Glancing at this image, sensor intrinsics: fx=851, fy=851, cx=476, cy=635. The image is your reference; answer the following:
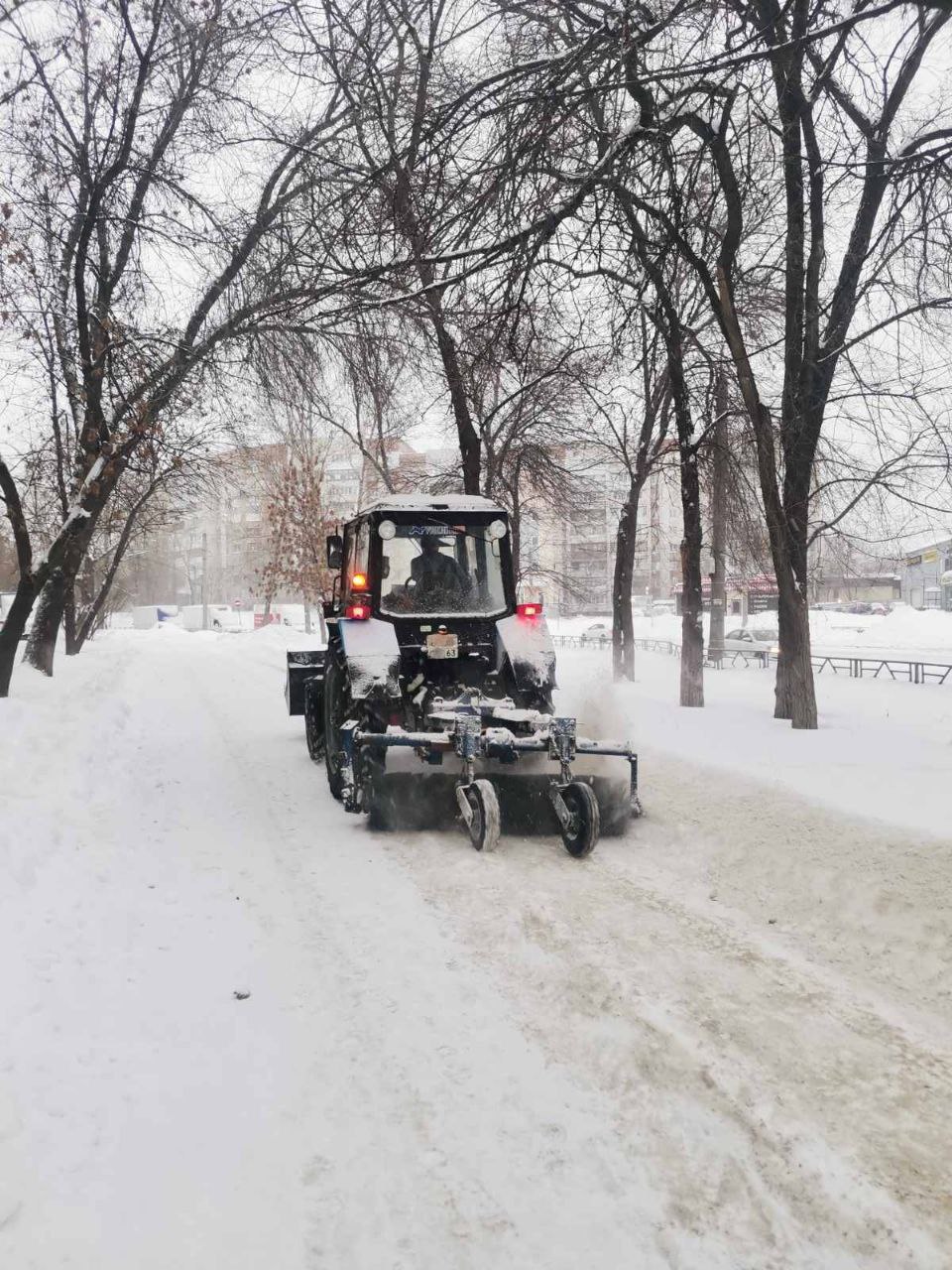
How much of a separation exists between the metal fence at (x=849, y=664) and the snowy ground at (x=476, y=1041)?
16809mm

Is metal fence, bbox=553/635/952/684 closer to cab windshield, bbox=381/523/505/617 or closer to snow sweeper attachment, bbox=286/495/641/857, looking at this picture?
cab windshield, bbox=381/523/505/617

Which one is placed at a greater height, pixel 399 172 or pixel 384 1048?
Answer: pixel 399 172

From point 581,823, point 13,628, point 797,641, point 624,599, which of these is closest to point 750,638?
point 624,599

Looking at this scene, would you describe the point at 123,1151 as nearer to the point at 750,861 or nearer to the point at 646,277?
the point at 750,861

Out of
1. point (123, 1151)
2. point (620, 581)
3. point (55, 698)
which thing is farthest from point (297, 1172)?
point (620, 581)

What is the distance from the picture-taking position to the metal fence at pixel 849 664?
74.1 ft

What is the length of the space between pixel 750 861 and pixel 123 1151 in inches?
171

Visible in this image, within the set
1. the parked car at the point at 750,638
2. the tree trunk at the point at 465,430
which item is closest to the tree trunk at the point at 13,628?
the tree trunk at the point at 465,430

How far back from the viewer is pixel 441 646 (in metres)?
7.61

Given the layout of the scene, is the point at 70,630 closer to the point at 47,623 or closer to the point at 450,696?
the point at 47,623

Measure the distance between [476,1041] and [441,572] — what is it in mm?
5077

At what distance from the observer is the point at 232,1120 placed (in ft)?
9.66

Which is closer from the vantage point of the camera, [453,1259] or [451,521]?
[453,1259]

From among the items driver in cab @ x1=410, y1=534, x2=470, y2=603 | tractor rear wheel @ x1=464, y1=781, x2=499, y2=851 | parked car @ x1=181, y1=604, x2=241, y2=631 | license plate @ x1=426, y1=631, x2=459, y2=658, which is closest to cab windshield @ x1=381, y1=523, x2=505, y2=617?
driver in cab @ x1=410, y1=534, x2=470, y2=603
